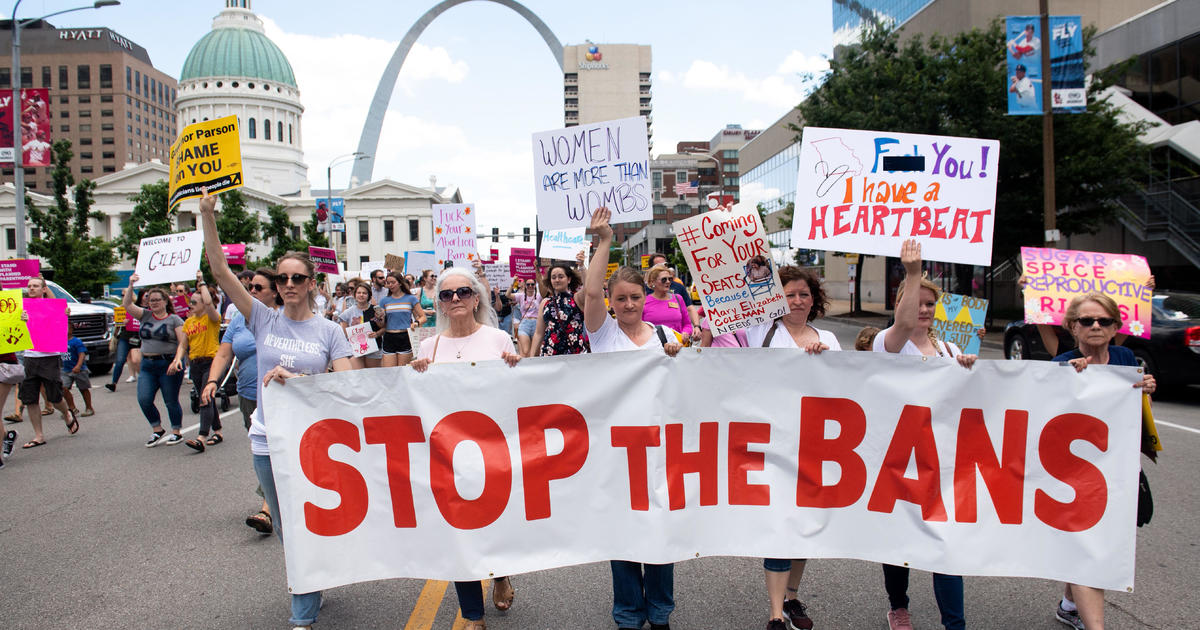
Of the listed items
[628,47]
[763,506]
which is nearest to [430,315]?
[763,506]

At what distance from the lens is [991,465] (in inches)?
150

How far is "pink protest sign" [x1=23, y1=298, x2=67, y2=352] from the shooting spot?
8.59 meters

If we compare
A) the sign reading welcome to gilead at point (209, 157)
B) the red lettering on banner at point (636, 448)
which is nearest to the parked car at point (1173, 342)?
the red lettering on banner at point (636, 448)

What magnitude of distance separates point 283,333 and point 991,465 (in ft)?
11.2

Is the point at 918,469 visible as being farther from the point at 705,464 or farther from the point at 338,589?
the point at 338,589

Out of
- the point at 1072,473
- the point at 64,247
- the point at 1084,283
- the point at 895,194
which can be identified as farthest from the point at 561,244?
the point at 64,247

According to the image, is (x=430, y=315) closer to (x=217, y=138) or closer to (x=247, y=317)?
(x=217, y=138)

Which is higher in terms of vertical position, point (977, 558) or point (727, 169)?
point (727, 169)

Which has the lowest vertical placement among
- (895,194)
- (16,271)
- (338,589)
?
(338,589)

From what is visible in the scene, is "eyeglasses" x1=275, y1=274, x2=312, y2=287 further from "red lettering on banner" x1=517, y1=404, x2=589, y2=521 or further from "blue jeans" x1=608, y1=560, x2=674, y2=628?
"blue jeans" x1=608, y1=560, x2=674, y2=628

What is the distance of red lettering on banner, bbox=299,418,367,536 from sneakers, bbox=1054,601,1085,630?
130 inches

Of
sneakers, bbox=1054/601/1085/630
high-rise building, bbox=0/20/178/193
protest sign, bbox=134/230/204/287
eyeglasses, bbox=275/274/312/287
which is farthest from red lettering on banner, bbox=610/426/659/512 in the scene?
high-rise building, bbox=0/20/178/193

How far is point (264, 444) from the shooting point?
4035mm

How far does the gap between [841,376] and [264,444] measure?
276cm
